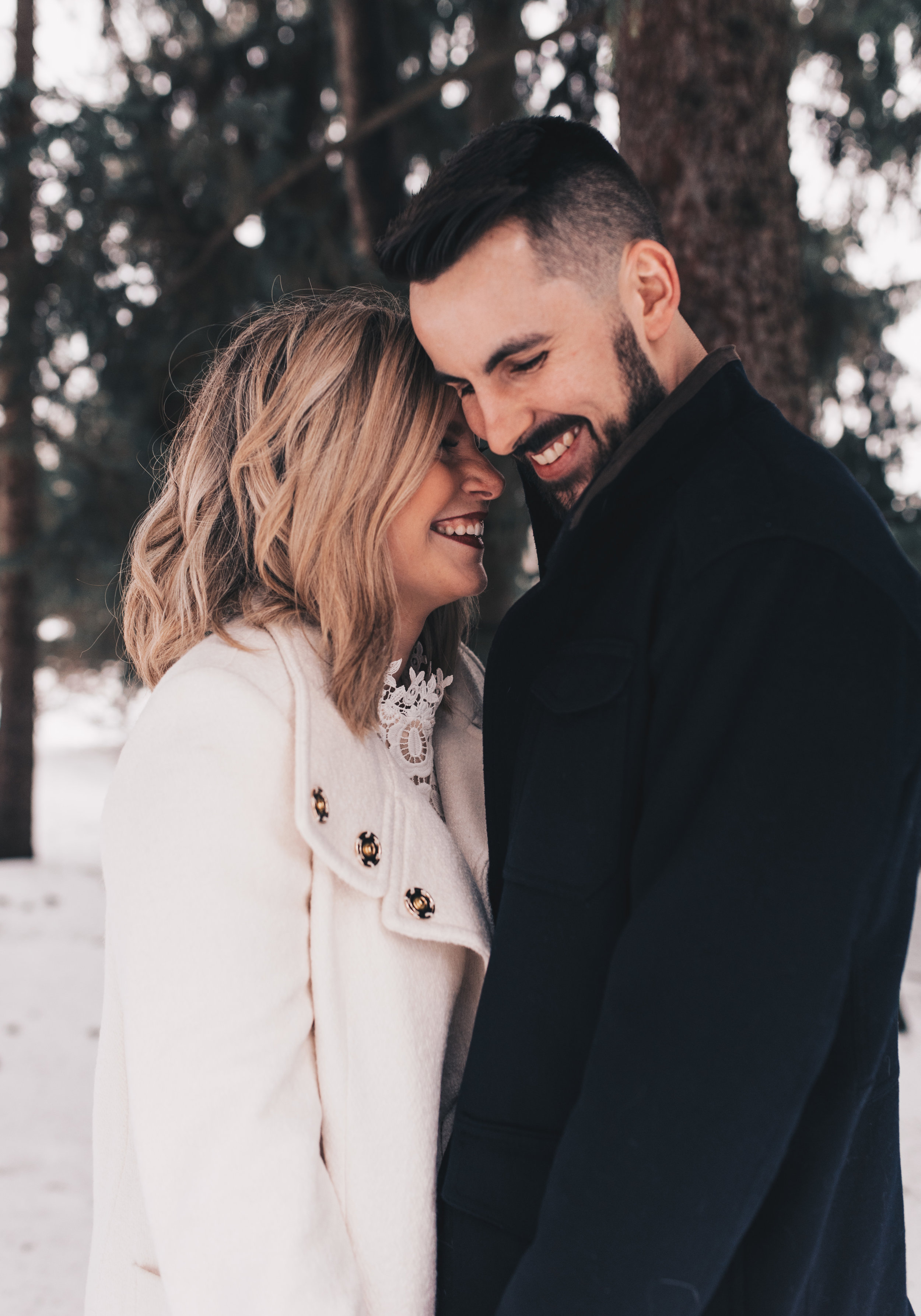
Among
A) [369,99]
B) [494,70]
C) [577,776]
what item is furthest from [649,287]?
[494,70]

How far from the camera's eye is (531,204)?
1.15m

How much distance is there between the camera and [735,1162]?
2.89ft

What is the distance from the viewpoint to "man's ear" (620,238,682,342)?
1188 millimetres

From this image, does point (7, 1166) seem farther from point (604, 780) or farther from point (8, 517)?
point (8, 517)

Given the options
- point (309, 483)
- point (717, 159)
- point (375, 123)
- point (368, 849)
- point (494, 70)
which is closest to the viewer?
point (368, 849)

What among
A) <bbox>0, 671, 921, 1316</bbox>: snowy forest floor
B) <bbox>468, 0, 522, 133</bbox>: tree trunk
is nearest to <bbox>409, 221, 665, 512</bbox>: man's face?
<bbox>0, 671, 921, 1316</bbox>: snowy forest floor

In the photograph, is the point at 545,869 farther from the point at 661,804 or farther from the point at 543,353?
the point at 543,353

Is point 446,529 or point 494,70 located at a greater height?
point 494,70

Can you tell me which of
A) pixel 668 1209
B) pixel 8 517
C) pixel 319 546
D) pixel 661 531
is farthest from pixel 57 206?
pixel 668 1209

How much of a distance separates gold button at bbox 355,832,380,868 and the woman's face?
1.60 feet

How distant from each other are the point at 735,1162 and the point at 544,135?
115 cm

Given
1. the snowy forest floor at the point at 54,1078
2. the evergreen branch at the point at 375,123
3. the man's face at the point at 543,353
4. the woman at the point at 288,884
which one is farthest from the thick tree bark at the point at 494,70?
the snowy forest floor at the point at 54,1078

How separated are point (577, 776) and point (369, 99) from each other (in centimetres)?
565

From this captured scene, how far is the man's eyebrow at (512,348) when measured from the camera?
117 centimetres
